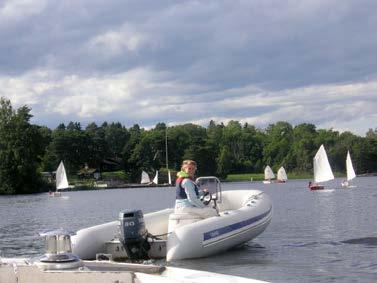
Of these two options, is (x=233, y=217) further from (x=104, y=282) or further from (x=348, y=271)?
(x=104, y=282)

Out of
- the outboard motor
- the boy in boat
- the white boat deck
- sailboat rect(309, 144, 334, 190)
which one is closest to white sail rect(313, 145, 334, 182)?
sailboat rect(309, 144, 334, 190)

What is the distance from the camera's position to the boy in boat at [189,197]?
46.1ft

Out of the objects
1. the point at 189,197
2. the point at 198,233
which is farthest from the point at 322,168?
the point at 198,233

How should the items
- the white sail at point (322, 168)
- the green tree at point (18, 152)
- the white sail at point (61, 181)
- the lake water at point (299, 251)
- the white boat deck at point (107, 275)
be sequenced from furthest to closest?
the green tree at point (18, 152), the white sail at point (61, 181), the white sail at point (322, 168), the lake water at point (299, 251), the white boat deck at point (107, 275)

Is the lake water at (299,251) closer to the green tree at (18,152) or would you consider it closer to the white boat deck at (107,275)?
the white boat deck at (107,275)

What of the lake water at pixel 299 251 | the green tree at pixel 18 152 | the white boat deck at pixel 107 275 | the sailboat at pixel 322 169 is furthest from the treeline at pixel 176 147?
the white boat deck at pixel 107 275

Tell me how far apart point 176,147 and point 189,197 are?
4728 inches

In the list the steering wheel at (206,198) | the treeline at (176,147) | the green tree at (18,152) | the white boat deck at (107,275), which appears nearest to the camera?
the white boat deck at (107,275)

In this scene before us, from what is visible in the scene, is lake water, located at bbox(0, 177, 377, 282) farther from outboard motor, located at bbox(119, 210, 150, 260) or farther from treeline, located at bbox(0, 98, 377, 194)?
treeline, located at bbox(0, 98, 377, 194)

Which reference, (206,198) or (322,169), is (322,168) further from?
(206,198)

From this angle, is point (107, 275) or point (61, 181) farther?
point (61, 181)

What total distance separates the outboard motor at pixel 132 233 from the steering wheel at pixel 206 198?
7.73 ft

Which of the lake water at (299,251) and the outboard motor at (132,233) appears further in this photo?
the outboard motor at (132,233)

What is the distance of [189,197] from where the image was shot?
1407cm
